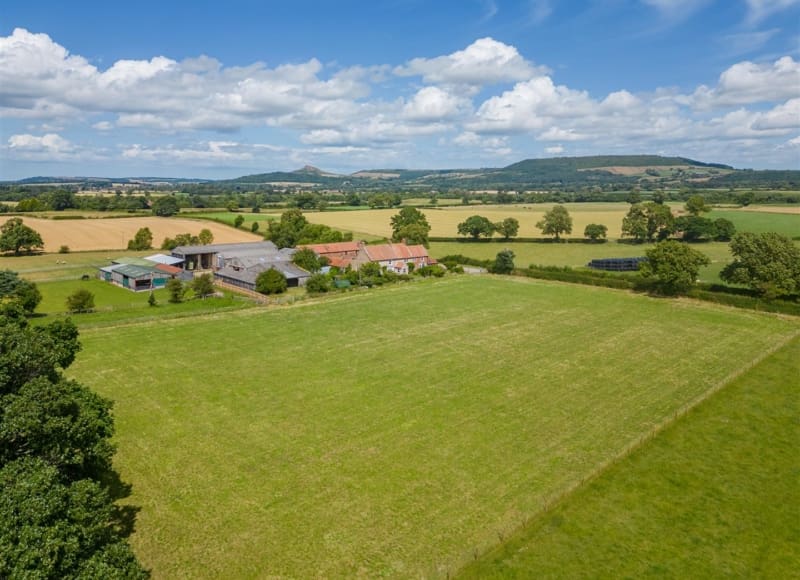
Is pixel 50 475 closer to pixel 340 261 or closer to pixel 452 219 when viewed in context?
pixel 340 261

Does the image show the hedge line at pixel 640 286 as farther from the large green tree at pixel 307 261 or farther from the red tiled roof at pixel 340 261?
the large green tree at pixel 307 261

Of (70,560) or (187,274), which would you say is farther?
(187,274)

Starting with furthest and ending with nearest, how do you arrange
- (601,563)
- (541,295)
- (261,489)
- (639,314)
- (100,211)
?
(100,211) < (541,295) < (639,314) < (261,489) < (601,563)

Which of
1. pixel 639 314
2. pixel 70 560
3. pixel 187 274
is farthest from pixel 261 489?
pixel 187 274

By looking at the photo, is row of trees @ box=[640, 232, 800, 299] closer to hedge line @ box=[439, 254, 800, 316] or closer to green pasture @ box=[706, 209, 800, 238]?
hedge line @ box=[439, 254, 800, 316]

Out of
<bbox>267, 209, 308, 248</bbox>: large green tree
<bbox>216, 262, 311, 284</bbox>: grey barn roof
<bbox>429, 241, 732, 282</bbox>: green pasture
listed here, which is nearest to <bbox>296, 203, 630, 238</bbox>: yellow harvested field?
<bbox>429, 241, 732, 282</bbox>: green pasture

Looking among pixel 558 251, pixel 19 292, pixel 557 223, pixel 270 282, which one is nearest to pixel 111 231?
pixel 270 282

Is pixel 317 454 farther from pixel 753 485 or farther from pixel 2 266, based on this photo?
pixel 2 266
